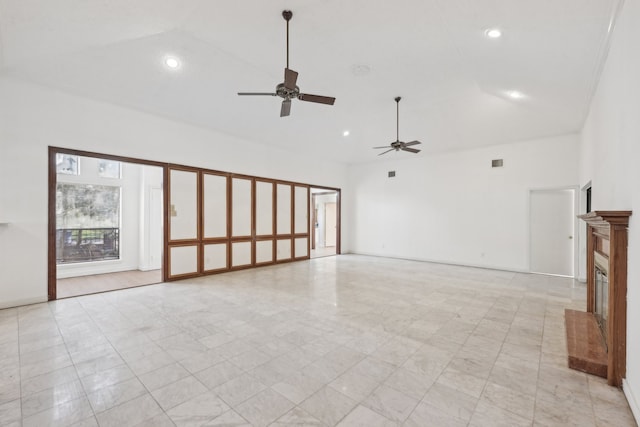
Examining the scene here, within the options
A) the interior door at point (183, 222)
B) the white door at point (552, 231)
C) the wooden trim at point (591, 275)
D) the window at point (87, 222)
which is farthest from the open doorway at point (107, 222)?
the white door at point (552, 231)

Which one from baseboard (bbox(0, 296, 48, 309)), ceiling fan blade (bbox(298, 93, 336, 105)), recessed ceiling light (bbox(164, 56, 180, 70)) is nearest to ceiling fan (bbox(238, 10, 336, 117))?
ceiling fan blade (bbox(298, 93, 336, 105))

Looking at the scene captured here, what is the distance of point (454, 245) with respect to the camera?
7938 mm

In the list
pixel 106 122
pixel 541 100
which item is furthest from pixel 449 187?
pixel 106 122

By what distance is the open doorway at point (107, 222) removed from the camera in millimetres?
6316

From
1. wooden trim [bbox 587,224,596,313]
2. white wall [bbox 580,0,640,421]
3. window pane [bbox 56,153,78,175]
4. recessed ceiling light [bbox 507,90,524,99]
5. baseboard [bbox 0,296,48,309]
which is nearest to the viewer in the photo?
white wall [bbox 580,0,640,421]

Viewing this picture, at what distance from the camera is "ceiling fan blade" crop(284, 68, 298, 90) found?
10.4ft

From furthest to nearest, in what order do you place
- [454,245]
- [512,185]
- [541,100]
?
[454,245] < [512,185] < [541,100]

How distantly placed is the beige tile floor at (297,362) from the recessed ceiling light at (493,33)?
11.1ft

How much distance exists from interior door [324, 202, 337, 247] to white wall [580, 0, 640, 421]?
1034 centimetres

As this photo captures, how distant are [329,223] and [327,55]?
9.87 m

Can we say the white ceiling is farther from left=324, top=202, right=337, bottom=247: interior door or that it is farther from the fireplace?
left=324, top=202, right=337, bottom=247: interior door

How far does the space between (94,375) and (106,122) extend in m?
4.29

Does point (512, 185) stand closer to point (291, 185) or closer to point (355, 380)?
point (291, 185)

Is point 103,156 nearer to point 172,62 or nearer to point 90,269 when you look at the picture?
point 172,62
